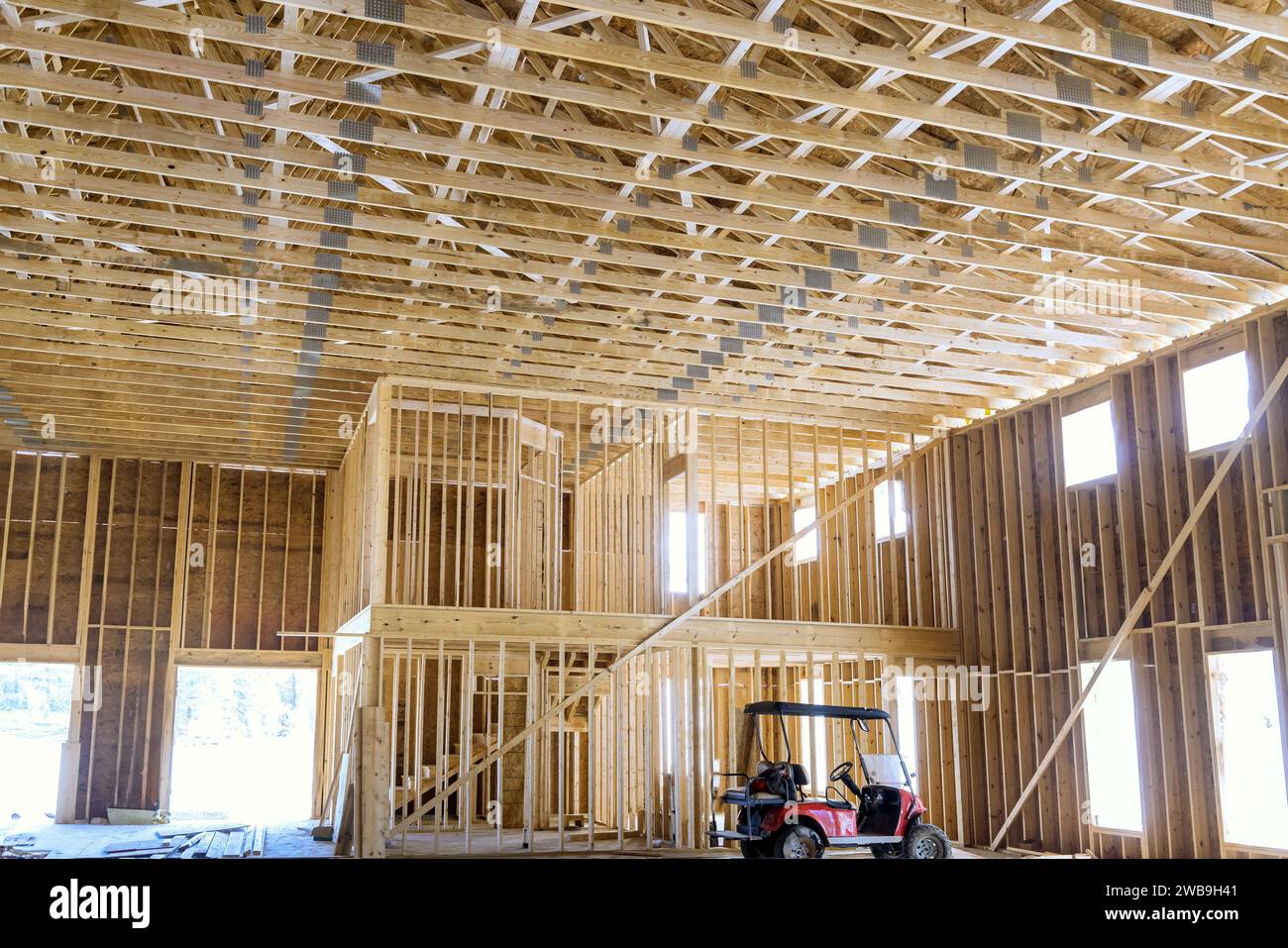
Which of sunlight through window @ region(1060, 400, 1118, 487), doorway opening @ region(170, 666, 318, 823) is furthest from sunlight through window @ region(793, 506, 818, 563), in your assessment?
doorway opening @ region(170, 666, 318, 823)

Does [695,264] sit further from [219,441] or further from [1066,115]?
[219,441]

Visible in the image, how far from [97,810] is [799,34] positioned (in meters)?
16.3

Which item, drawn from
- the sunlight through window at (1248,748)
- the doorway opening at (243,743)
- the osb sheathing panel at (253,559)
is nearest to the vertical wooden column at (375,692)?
the osb sheathing panel at (253,559)

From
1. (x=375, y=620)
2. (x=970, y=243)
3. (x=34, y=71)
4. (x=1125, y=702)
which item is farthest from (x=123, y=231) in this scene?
(x=1125, y=702)

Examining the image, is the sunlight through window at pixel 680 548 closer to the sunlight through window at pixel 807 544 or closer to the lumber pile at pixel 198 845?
the sunlight through window at pixel 807 544

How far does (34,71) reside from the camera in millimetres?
7465

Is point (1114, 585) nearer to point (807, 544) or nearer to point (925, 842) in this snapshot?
point (925, 842)

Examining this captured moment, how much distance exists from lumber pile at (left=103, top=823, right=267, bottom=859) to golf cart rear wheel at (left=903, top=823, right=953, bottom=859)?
22.8ft

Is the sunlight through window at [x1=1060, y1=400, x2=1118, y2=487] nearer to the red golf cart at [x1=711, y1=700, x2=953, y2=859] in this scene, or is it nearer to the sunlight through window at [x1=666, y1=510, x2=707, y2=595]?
the red golf cart at [x1=711, y1=700, x2=953, y2=859]

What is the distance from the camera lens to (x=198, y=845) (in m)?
13.7

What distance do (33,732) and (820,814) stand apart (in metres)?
12.9

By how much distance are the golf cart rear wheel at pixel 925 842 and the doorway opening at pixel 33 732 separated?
43.1 ft

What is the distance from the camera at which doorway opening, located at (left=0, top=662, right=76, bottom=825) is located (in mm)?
17719

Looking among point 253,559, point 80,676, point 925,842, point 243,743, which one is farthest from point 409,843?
point 80,676
